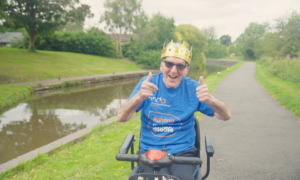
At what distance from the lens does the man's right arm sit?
180 cm

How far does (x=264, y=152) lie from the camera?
13.2ft

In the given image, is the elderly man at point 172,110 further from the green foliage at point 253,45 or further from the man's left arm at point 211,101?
the green foliage at point 253,45

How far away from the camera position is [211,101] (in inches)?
74.6

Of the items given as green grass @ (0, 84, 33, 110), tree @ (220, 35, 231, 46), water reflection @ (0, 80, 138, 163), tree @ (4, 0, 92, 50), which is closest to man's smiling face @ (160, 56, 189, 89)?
water reflection @ (0, 80, 138, 163)

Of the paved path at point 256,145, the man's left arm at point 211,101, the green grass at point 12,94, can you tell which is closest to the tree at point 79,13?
the green grass at point 12,94

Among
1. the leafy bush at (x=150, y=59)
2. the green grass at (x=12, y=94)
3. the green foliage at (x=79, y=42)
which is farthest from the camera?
the green foliage at (x=79, y=42)

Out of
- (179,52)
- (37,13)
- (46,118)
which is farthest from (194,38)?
(179,52)

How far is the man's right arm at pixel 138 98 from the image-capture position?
180cm

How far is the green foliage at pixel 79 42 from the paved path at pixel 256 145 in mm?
33242

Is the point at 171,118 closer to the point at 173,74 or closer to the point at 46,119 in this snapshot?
the point at 173,74

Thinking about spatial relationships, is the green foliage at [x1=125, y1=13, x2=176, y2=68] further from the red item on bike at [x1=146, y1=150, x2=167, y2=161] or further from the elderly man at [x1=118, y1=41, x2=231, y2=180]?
the red item on bike at [x1=146, y1=150, x2=167, y2=161]

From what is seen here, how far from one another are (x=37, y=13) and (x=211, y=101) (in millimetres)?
28141

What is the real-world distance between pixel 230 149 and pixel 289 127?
7.47 ft

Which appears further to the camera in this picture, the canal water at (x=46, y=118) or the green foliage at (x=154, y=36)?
the green foliage at (x=154, y=36)
